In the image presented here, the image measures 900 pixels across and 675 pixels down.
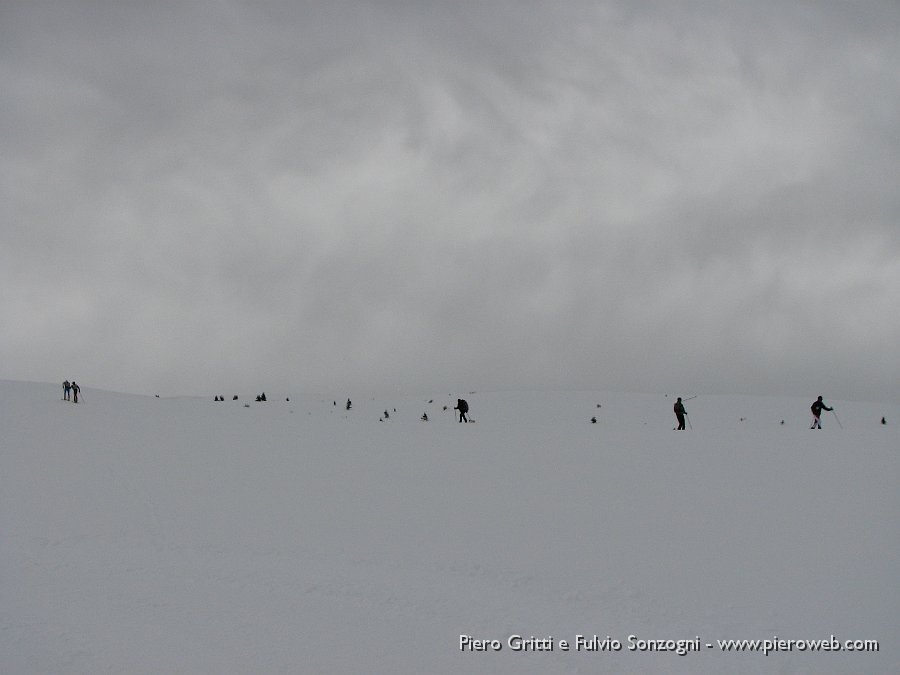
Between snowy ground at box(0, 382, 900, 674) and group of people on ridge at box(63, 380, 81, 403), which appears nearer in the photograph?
snowy ground at box(0, 382, 900, 674)

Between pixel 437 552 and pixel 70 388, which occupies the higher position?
pixel 70 388

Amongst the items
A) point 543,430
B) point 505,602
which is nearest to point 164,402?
point 543,430

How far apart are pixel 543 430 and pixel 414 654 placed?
19.6 m

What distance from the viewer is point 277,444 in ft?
75.8

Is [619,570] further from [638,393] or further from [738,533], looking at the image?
[638,393]

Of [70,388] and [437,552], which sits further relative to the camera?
[70,388]

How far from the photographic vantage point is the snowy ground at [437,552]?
8.62m

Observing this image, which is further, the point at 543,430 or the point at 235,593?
the point at 543,430

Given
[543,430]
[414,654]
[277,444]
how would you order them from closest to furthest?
[414,654], [277,444], [543,430]

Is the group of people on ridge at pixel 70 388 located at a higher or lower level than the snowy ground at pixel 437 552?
higher

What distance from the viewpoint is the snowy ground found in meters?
8.62

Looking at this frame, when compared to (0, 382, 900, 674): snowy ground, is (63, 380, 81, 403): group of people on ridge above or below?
above

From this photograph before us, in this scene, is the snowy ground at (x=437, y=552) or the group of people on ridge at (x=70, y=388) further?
the group of people on ridge at (x=70, y=388)

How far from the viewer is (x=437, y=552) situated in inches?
493
